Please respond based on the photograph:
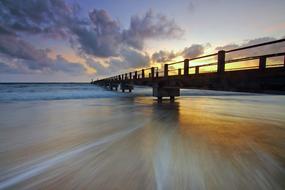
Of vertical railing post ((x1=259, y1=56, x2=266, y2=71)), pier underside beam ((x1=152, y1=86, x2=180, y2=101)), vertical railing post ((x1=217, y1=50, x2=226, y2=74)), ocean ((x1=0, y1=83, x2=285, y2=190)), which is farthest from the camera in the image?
pier underside beam ((x1=152, y1=86, x2=180, y2=101))

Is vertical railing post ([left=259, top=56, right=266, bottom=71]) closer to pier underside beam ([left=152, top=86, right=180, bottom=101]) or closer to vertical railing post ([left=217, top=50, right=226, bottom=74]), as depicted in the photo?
vertical railing post ([left=217, top=50, right=226, bottom=74])

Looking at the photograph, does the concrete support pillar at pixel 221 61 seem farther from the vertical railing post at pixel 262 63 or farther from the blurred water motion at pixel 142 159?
the blurred water motion at pixel 142 159

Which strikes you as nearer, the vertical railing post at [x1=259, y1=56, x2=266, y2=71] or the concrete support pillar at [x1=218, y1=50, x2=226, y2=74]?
the vertical railing post at [x1=259, y1=56, x2=266, y2=71]

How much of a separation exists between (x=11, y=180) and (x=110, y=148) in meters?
1.85

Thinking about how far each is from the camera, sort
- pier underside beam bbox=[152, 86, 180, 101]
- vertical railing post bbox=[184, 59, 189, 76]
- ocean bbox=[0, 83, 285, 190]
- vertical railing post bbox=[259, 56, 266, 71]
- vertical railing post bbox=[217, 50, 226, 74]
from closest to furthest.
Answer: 1. ocean bbox=[0, 83, 285, 190]
2. vertical railing post bbox=[259, 56, 266, 71]
3. vertical railing post bbox=[217, 50, 226, 74]
4. vertical railing post bbox=[184, 59, 189, 76]
5. pier underside beam bbox=[152, 86, 180, 101]

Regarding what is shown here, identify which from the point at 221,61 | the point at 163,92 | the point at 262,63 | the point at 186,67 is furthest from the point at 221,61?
the point at 163,92

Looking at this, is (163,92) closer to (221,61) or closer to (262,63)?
(221,61)

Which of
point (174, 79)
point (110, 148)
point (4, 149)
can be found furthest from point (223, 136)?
point (174, 79)

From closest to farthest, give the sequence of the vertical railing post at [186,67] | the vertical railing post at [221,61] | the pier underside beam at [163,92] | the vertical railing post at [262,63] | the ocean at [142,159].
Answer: the ocean at [142,159], the vertical railing post at [262,63], the vertical railing post at [221,61], the vertical railing post at [186,67], the pier underside beam at [163,92]

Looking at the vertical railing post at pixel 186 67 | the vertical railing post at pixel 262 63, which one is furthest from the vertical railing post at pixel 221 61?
the vertical railing post at pixel 186 67

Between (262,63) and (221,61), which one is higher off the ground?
(221,61)

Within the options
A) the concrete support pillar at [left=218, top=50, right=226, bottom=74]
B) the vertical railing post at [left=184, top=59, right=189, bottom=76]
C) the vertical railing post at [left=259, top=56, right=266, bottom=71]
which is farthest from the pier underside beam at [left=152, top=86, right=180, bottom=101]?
the vertical railing post at [left=259, top=56, right=266, bottom=71]

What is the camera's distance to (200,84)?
903cm

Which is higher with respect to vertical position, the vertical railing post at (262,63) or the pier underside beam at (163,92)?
the vertical railing post at (262,63)
